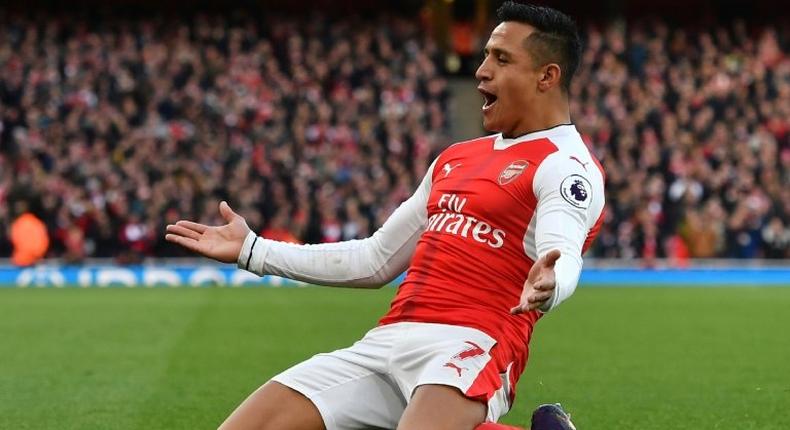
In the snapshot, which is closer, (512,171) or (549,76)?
(512,171)

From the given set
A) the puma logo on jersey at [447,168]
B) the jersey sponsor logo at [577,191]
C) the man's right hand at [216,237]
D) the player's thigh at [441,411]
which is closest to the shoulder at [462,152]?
the puma logo on jersey at [447,168]

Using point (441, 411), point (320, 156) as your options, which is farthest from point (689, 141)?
point (441, 411)

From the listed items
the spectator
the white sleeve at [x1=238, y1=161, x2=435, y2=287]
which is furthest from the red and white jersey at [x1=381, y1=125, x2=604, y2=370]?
the spectator

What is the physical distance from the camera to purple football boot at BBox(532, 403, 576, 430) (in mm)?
4293

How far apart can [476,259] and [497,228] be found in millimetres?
126

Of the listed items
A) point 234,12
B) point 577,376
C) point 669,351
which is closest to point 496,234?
point 577,376

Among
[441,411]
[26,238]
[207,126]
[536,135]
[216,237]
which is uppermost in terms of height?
[536,135]

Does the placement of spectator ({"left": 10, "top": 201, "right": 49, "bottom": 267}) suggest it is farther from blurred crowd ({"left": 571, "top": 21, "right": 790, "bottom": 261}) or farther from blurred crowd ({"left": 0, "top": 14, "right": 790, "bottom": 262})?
blurred crowd ({"left": 571, "top": 21, "right": 790, "bottom": 261})

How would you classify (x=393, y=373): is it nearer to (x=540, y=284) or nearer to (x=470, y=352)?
(x=470, y=352)

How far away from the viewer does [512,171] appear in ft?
13.9

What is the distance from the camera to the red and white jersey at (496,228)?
4078 mm

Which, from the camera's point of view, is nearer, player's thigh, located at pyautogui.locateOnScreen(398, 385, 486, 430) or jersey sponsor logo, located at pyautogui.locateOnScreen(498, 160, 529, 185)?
player's thigh, located at pyautogui.locateOnScreen(398, 385, 486, 430)

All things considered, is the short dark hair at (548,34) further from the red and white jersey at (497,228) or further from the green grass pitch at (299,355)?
the green grass pitch at (299,355)

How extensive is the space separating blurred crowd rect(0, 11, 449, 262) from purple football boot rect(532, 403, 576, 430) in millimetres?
16939
